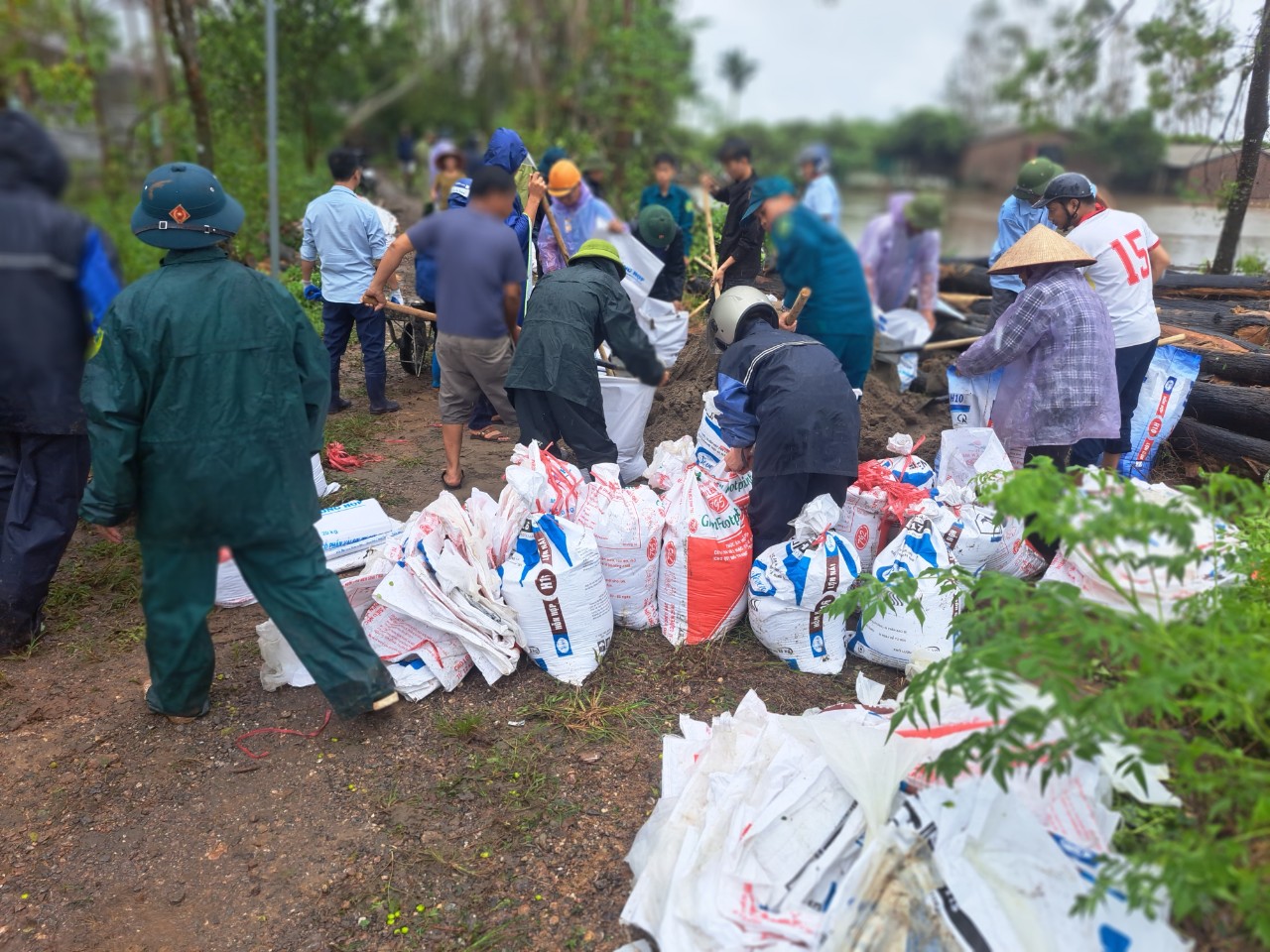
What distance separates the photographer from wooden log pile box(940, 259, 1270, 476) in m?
4.45

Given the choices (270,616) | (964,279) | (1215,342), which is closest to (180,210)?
(270,616)

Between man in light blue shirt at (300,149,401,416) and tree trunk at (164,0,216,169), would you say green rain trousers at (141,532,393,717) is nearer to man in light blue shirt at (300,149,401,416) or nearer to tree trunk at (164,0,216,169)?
man in light blue shirt at (300,149,401,416)

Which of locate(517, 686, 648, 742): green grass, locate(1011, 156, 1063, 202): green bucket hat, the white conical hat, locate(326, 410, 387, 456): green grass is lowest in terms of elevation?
locate(517, 686, 648, 742): green grass

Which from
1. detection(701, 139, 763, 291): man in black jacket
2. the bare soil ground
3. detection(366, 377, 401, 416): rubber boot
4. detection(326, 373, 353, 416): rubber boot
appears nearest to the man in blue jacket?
detection(701, 139, 763, 291): man in black jacket

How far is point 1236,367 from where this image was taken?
480cm

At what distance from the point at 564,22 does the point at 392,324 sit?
61.3 ft

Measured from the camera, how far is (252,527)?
2484mm

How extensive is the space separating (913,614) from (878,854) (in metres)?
A: 1.32

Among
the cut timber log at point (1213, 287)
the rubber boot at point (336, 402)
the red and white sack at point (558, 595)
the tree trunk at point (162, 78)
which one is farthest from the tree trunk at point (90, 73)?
the cut timber log at point (1213, 287)

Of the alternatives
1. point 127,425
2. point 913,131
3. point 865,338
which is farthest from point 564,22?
point 127,425

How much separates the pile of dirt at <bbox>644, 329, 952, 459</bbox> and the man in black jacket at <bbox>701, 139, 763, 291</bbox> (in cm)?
48

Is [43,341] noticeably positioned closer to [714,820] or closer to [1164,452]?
[714,820]

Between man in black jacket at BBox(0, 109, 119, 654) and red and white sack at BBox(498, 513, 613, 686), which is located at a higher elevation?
man in black jacket at BBox(0, 109, 119, 654)

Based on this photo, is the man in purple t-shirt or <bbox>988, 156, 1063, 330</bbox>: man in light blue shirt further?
<bbox>988, 156, 1063, 330</bbox>: man in light blue shirt
